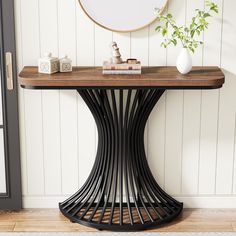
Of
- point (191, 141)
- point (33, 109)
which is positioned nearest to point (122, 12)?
point (33, 109)

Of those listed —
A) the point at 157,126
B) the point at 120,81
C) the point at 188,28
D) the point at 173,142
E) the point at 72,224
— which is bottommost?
the point at 72,224

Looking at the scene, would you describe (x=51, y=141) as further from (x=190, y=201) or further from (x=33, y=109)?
(x=190, y=201)

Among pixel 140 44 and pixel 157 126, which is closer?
pixel 140 44

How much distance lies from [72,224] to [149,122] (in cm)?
81

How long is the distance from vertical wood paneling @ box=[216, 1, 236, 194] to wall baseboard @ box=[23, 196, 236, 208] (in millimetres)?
61

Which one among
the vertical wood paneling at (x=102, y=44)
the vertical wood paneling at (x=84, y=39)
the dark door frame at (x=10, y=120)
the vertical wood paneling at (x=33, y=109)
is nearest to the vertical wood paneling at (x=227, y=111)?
the vertical wood paneling at (x=102, y=44)

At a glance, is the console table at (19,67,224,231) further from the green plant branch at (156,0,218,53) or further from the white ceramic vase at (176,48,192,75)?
the green plant branch at (156,0,218,53)

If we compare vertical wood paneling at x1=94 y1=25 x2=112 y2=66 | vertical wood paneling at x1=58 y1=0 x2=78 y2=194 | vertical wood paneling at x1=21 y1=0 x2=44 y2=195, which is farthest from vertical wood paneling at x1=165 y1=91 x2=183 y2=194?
vertical wood paneling at x1=21 y1=0 x2=44 y2=195

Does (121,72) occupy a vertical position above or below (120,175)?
above

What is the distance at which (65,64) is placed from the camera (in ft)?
10.5

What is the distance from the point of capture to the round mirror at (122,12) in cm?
327

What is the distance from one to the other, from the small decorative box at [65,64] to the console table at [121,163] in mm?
40

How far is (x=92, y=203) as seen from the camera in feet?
11.5

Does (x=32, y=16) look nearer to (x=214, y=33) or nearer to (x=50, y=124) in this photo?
(x=50, y=124)
